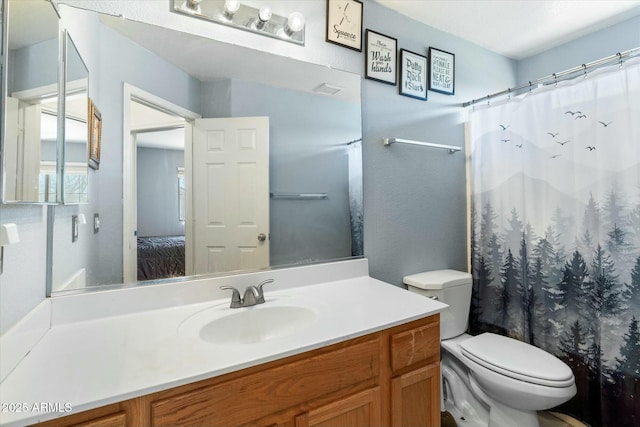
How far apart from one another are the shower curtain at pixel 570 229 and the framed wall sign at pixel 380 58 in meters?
0.69

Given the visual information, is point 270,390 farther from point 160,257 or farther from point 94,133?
point 94,133

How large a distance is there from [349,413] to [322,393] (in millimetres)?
132

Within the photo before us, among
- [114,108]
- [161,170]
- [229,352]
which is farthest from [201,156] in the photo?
[229,352]

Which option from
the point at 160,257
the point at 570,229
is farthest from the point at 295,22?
the point at 570,229

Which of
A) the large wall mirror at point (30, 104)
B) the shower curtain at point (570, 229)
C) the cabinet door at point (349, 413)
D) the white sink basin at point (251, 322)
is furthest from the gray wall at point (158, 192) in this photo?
the shower curtain at point (570, 229)

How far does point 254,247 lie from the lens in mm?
1324

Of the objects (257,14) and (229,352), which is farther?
(257,14)

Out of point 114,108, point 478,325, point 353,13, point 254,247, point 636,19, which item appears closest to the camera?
point 114,108

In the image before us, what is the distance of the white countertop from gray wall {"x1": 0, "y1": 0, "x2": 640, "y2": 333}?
190 millimetres

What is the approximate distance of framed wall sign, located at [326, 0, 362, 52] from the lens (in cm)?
145

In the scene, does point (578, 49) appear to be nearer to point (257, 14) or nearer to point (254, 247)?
point (257, 14)

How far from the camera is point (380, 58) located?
160 cm

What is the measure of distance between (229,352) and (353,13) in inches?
64.9

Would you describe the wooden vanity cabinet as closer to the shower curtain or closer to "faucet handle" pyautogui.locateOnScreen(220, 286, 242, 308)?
"faucet handle" pyautogui.locateOnScreen(220, 286, 242, 308)
